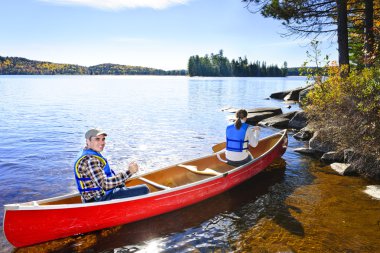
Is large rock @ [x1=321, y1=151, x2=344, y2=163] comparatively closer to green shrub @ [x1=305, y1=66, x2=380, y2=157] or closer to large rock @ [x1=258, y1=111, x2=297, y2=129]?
green shrub @ [x1=305, y1=66, x2=380, y2=157]

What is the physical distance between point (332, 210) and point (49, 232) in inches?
274

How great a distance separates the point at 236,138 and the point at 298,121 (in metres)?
12.5

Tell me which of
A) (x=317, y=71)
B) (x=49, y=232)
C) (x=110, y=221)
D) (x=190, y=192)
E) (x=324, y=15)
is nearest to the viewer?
(x=49, y=232)

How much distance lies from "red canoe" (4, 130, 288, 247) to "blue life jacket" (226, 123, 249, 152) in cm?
64

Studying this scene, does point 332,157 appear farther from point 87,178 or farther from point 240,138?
point 87,178

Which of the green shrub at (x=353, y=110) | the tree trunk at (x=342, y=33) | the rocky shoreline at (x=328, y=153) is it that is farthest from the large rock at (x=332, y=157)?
the tree trunk at (x=342, y=33)

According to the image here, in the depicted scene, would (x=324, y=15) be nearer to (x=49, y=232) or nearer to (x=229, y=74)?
(x=49, y=232)

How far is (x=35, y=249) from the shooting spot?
6.12 meters

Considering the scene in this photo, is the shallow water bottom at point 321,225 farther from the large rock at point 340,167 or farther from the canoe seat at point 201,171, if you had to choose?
the canoe seat at point 201,171

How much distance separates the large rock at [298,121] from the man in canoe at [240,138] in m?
11.7

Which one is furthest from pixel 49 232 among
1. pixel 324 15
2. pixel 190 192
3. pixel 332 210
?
pixel 324 15

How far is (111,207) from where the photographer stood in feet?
21.5

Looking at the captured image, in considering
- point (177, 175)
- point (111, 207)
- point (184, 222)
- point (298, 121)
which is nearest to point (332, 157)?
A: point (177, 175)

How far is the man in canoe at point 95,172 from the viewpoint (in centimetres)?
582
